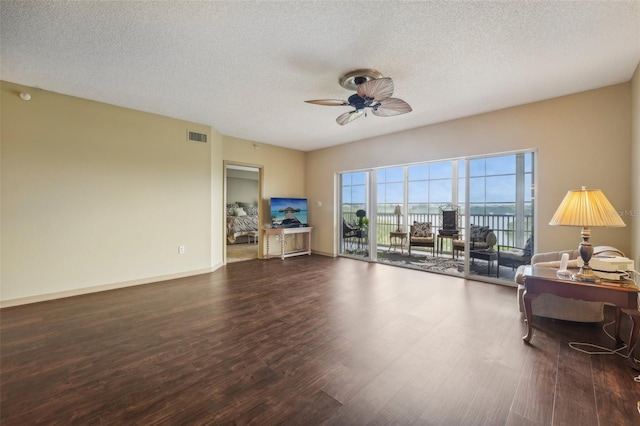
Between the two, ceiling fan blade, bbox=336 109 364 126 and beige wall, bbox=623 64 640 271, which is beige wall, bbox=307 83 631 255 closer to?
beige wall, bbox=623 64 640 271

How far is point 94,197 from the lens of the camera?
12.4 ft

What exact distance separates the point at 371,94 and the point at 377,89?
0.11 meters

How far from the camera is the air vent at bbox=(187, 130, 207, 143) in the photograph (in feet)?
15.4

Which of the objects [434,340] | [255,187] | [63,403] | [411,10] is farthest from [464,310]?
[255,187]

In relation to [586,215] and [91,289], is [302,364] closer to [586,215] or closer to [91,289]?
[586,215]

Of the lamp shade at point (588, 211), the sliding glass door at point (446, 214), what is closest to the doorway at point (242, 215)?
the sliding glass door at point (446, 214)

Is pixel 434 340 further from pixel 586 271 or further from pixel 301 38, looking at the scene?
pixel 301 38

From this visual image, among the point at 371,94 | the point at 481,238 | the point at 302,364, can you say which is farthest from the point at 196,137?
the point at 481,238

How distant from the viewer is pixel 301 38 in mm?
2326

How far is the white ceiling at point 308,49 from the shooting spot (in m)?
2.02

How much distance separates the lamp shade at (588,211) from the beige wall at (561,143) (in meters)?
1.54

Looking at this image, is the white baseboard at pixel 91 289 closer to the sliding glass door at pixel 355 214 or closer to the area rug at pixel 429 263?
the sliding glass door at pixel 355 214

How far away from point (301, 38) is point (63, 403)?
3.26 meters

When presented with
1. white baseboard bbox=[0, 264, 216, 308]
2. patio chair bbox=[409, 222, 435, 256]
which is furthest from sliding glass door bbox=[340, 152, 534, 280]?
white baseboard bbox=[0, 264, 216, 308]
